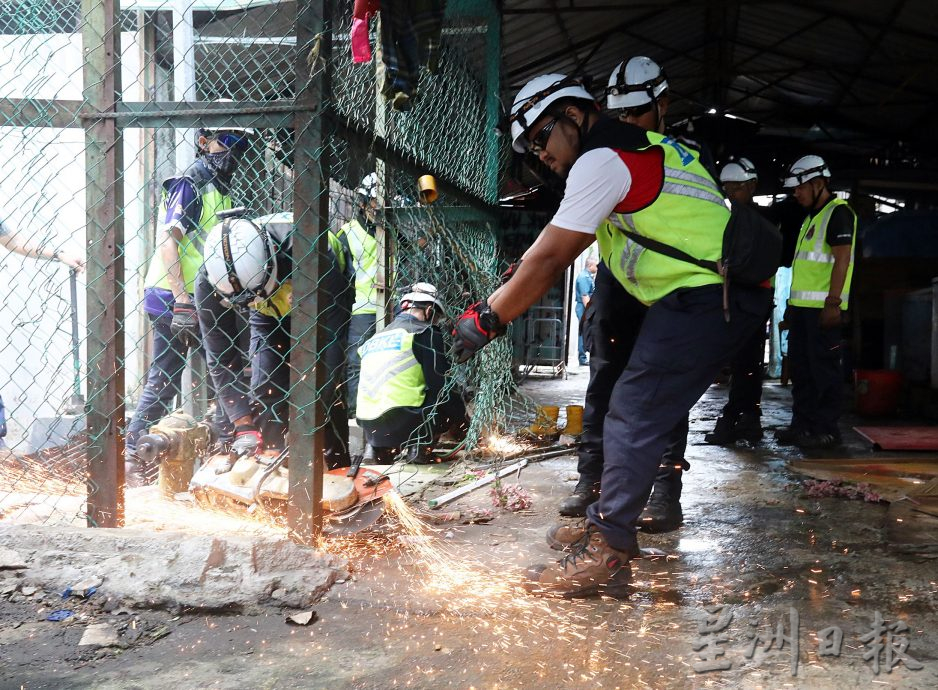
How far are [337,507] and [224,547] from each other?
1.98 ft

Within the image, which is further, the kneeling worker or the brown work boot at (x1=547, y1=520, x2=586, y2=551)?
the kneeling worker

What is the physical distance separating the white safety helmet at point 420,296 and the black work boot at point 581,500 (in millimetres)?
1982

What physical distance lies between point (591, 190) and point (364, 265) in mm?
3810

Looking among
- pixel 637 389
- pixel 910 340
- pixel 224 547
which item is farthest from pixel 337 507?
pixel 910 340

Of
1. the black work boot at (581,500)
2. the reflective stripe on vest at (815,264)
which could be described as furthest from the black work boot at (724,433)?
the black work boot at (581,500)

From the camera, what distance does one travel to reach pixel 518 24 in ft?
31.0

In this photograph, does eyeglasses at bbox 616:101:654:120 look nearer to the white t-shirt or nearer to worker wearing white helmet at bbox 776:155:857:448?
the white t-shirt

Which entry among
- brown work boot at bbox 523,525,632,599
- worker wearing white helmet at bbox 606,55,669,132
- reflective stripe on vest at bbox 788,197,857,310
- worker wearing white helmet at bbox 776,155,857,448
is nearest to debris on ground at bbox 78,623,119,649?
brown work boot at bbox 523,525,632,599

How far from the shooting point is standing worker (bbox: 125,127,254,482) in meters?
4.55

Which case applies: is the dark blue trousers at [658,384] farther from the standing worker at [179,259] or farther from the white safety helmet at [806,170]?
the white safety helmet at [806,170]

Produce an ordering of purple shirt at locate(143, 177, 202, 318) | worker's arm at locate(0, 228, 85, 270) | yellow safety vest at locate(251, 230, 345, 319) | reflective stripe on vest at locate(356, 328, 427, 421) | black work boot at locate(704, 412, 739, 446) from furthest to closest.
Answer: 1. black work boot at locate(704, 412, 739, 446)
2. reflective stripe on vest at locate(356, 328, 427, 421)
3. purple shirt at locate(143, 177, 202, 318)
4. worker's arm at locate(0, 228, 85, 270)
5. yellow safety vest at locate(251, 230, 345, 319)

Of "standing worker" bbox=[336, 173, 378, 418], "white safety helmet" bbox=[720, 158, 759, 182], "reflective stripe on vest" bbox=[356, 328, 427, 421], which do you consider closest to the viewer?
"reflective stripe on vest" bbox=[356, 328, 427, 421]

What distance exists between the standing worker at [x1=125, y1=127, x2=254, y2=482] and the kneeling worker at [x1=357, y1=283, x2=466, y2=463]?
0.95 meters

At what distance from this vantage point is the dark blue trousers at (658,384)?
2578 millimetres
